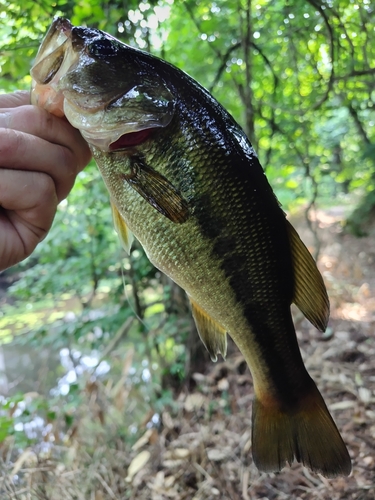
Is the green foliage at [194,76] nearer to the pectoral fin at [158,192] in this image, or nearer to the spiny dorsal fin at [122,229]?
the spiny dorsal fin at [122,229]

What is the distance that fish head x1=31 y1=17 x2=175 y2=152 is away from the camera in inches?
43.3

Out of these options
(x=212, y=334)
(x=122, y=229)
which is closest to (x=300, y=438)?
(x=212, y=334)

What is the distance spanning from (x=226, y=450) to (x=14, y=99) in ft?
7.24

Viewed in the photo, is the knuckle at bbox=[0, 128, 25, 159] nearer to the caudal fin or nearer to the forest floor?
the caudal fin

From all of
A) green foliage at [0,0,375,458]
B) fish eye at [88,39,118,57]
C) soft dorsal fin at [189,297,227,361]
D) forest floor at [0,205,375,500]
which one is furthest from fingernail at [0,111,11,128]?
forest floor at [0,205,375,500]

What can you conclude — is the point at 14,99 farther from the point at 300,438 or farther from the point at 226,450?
the point at 226,450

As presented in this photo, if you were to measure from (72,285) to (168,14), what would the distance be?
241cm

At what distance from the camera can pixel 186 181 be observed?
Result: 1102 millimetres

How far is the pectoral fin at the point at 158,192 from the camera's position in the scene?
3.57 ft

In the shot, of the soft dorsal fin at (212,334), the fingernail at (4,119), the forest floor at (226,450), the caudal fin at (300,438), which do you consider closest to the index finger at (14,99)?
the fingernail at (4,119)

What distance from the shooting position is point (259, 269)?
119 centimetres

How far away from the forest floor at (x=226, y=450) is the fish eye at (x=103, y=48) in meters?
1.91

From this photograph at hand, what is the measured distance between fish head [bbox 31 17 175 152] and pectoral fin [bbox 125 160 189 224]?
0.11m

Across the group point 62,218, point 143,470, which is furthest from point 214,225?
point 62,218
